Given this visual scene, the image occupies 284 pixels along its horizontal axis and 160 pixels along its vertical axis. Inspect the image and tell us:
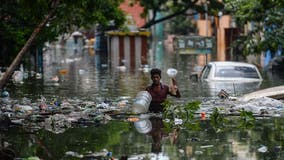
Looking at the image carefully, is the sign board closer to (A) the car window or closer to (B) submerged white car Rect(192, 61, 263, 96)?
(B) submerged white car Rect(192, 61, 263, 96)

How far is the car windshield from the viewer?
25123 millimetres

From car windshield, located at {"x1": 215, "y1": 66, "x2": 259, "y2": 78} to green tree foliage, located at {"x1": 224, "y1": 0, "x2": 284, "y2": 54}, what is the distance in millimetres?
3440

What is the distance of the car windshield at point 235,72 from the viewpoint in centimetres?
2512

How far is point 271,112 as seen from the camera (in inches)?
628

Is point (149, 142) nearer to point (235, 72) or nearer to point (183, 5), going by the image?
point (235, 72)

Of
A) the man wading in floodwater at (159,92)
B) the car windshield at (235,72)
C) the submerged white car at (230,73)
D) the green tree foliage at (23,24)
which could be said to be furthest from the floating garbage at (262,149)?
the car windshield at (235,72)

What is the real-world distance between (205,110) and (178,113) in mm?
1859

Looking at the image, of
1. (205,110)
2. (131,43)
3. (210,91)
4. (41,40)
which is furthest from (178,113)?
(131,43)

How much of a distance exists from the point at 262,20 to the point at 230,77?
214 inches

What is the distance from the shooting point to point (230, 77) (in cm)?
2506

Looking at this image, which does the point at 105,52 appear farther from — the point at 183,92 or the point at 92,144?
the point at 92,144

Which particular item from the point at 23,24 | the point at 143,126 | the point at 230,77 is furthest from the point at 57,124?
the point at 23,24

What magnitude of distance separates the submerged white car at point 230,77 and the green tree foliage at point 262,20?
352 cm

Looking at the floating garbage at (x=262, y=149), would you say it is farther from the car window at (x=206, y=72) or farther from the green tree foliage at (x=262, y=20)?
the green tree foliage at (x=262, y=20)
